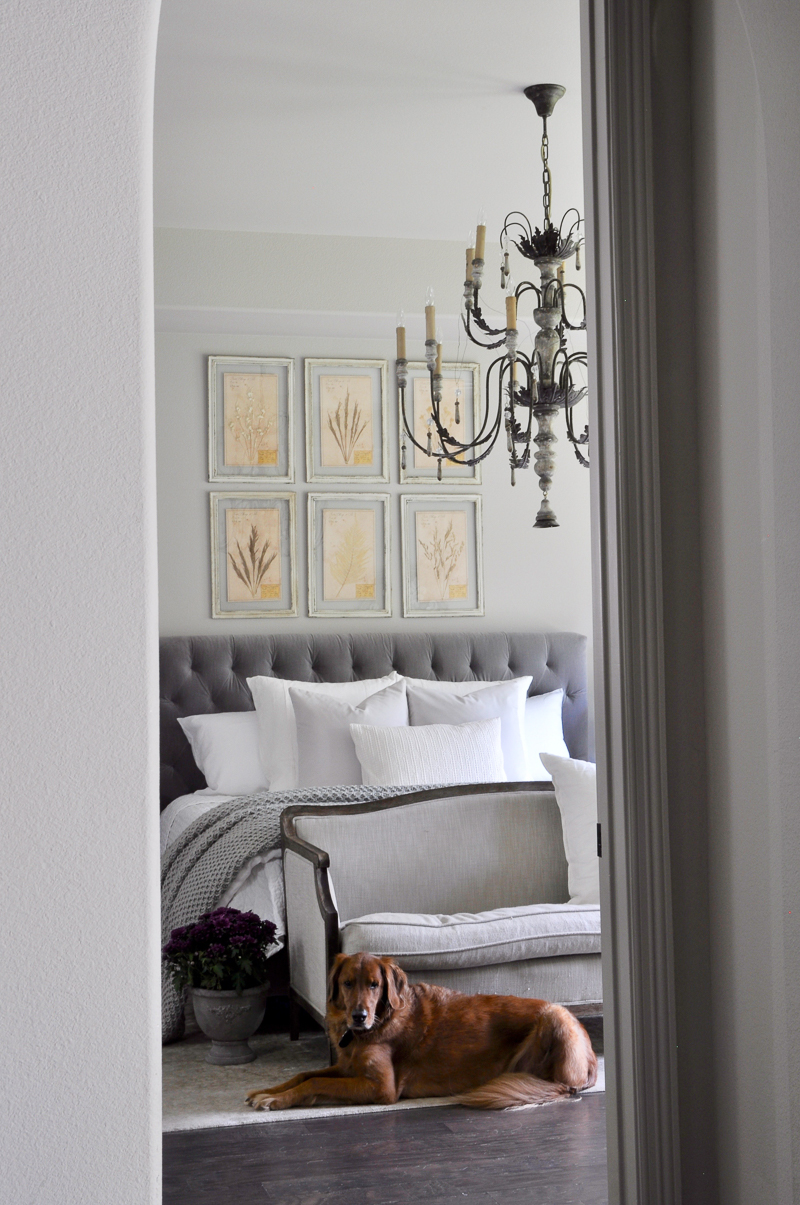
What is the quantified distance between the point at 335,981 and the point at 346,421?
124 inches

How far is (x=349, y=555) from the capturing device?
5.52 m

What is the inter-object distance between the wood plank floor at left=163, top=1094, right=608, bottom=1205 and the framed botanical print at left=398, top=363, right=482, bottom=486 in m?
3.32

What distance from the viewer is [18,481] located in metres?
1.42

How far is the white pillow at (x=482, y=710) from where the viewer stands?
4.99m

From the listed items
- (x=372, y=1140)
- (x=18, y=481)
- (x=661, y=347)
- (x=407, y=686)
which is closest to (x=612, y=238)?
(x=661, y=347)

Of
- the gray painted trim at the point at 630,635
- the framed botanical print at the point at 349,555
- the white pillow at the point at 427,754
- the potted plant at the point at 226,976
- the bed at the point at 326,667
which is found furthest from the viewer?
the framed botanical print at the point at 349,555

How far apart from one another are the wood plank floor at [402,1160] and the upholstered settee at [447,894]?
16.5 inches

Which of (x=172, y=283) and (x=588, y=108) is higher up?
(x=172, y=283)

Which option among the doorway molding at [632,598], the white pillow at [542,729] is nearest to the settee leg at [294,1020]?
the white pillow at [542,729]

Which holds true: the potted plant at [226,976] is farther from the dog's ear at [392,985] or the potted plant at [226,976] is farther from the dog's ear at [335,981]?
the dog's ear at [392,985]

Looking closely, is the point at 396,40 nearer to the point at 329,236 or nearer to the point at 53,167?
the point at 329,236

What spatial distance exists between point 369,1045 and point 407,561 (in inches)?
116

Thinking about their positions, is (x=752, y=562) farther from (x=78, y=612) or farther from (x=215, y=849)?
(x=215, y=849)

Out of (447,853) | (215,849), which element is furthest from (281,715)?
(447,853)
